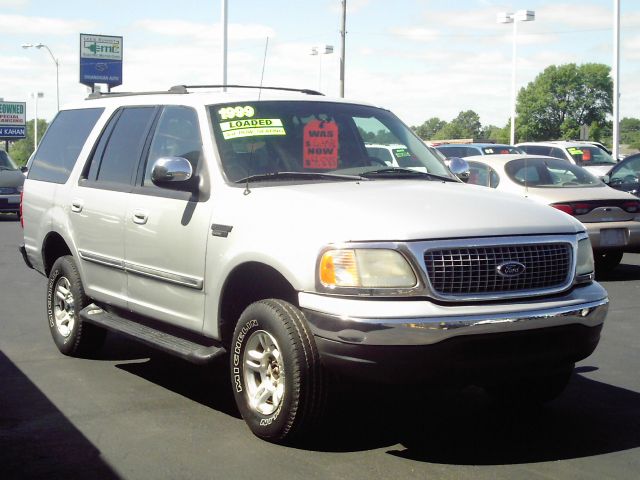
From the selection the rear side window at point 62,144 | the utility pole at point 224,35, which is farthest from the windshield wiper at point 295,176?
the utility pole at point 224,35

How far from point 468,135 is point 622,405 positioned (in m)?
149

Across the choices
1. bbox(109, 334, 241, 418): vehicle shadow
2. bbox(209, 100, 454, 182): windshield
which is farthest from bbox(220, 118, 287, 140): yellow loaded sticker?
bbox(109, 334, 241, 418): vehicle shadow

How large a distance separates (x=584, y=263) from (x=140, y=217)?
271cm

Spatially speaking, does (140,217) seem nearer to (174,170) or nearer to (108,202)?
(108,202)

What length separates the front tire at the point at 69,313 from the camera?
7.22 m

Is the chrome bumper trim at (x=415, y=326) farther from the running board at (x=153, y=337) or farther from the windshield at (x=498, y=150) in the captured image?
the windshield at (x=498, y=150)

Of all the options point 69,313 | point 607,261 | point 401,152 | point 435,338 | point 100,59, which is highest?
point 100,59

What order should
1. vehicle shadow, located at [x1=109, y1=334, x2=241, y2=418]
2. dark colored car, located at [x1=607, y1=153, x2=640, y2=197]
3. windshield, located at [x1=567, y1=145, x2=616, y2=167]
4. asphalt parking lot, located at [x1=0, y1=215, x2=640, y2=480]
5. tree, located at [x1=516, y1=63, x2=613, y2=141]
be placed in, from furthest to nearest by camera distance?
tree, located at [x1=516, y1=63, x2=613, y2=141], windshield, located at [x1=567, y1=145, x2=616, y2=167], dark colored car, located at [x1=607, y1=153, x2=640, y2=197], vehicle shadow, located at [x1=109, y1=334, x2=241, y2=418], asphalt parking lot, located at [x1=0, y1=215, x2=640, y2=480]

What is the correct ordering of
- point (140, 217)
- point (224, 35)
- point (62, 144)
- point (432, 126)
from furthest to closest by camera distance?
point (432, 126)
point (224, 35)
point (62, 144)
point (140, 217)

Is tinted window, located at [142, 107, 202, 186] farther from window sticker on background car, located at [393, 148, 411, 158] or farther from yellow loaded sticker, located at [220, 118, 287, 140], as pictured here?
window sticker on background car, located at [393, 148, 411, 158]

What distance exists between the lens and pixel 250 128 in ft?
19.5

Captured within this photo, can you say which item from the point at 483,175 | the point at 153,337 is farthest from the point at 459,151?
the point at 153,337

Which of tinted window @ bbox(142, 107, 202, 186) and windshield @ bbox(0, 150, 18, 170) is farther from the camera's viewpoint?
windshield @ bbox(0, 150, 18, 170)

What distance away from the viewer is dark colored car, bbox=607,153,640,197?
1527 cm
